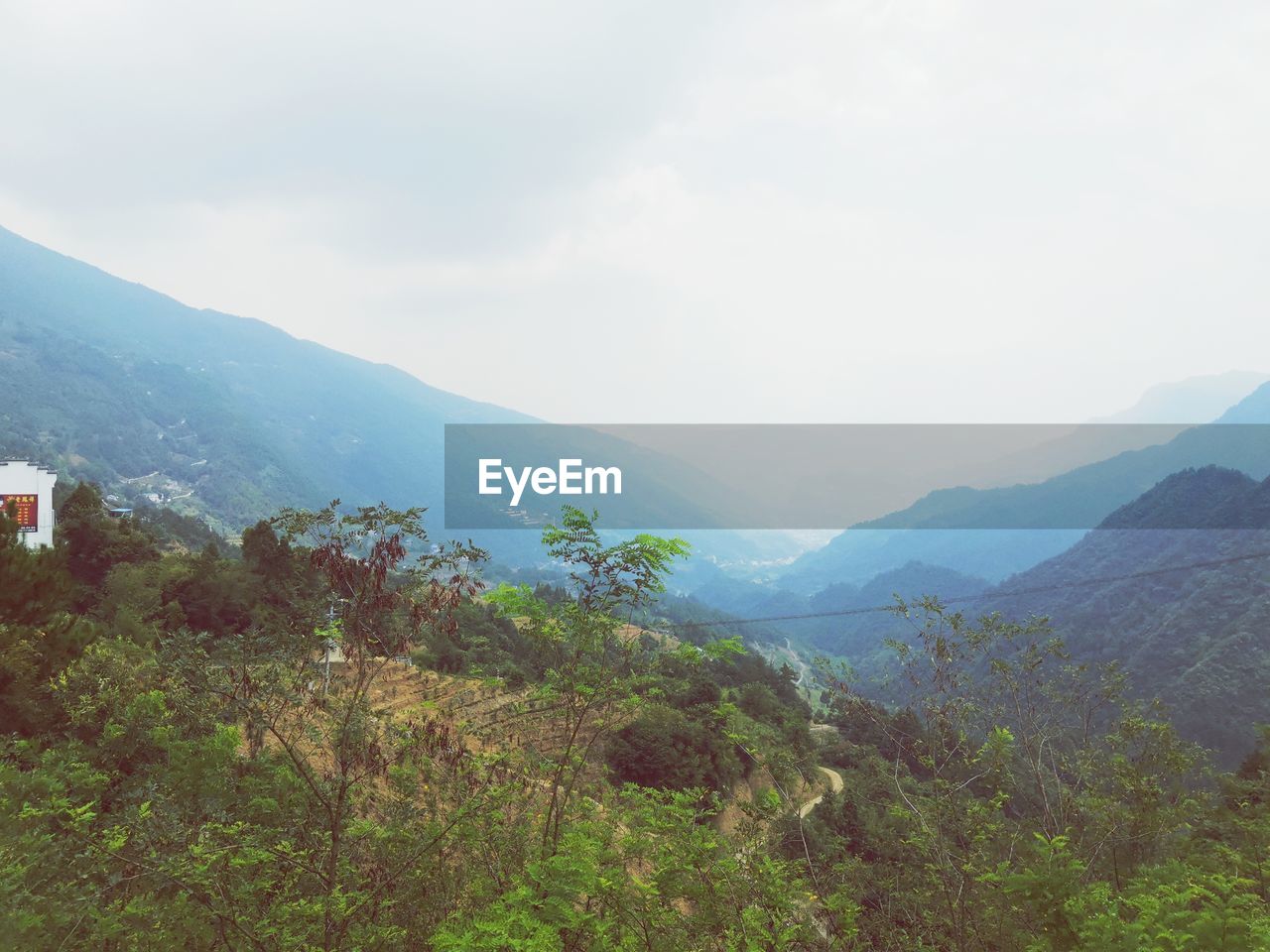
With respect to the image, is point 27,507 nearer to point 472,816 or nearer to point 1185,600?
point 472,816

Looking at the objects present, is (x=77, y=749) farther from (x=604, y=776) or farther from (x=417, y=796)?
(x=604, y=776)

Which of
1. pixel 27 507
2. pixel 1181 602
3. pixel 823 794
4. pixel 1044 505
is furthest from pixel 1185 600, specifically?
pixel 1044 505

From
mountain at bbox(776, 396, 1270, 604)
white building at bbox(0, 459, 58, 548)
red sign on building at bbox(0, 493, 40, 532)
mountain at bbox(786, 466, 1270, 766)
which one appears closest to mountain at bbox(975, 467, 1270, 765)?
mountain at bbox(786, 466, 1270, 766)

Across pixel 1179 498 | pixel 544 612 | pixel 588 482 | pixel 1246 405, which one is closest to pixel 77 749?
pixel 544 612

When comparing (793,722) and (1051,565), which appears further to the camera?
(1051,565)

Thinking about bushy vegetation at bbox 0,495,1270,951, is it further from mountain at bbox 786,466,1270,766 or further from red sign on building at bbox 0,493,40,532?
red sign on building at bbox 0,493,40,532
